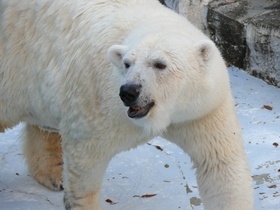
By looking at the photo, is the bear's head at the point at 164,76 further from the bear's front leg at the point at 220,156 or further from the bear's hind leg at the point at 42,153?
the bear's hind leg at the point at 42,153

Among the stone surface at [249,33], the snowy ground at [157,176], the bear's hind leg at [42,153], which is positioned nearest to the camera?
the snowy ground at [157,176]

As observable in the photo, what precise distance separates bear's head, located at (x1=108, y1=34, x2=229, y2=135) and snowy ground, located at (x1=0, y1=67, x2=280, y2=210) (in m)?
1.17

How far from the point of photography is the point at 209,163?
3.16 metres

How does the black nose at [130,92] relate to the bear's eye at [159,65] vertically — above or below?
below

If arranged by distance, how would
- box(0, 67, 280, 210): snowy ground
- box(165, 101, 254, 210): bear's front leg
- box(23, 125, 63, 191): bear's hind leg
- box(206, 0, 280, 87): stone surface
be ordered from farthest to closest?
1. box(206, 0, 280, 87): stone surface
2. box(23, 125, 63, 191): bear's hind leg
3. box(0, 67, 280, 210): snowy ground
4. box(165, 101, 254, 210): bear's front leg

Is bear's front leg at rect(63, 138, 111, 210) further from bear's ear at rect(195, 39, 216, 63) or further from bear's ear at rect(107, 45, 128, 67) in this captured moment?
bear's ear at rect(195, 39, 216, 63)

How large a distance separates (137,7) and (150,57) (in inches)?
22.9

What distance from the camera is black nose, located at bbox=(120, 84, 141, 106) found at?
8.87 ft

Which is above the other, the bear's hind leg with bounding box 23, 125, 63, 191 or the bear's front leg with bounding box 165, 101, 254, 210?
the bear's front leg with bounding box 165, 101, 254, 210

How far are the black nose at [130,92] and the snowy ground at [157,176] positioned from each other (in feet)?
4.49

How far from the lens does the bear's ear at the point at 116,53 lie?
113 inches

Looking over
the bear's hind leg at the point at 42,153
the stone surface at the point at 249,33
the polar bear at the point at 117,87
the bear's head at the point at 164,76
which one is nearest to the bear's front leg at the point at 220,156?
the polar bear at the point at 117,87

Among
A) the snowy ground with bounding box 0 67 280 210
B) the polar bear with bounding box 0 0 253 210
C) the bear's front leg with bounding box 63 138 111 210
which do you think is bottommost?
the snowy ground with bounding box 0 67 280 210

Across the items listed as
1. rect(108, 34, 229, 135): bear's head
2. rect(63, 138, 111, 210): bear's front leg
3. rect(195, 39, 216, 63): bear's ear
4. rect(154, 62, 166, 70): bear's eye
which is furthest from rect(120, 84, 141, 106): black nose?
rect(63, 138, 111, 210): bear's front leg
